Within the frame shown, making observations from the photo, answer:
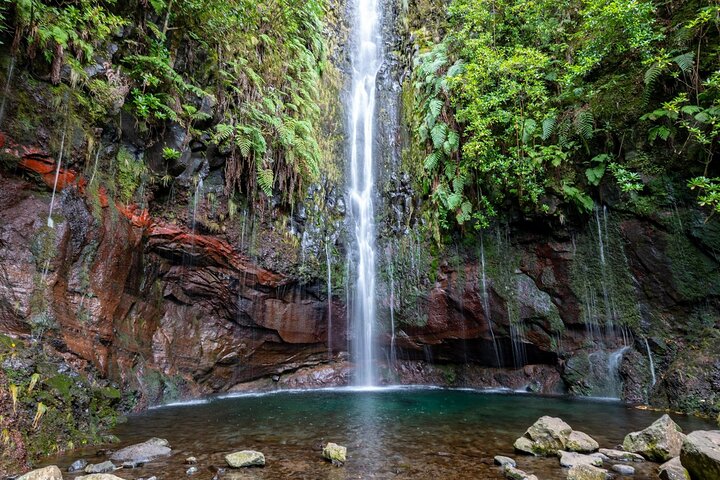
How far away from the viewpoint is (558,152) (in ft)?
33.5

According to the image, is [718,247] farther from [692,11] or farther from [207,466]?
[207,466]

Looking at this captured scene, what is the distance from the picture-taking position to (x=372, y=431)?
635 centimetres

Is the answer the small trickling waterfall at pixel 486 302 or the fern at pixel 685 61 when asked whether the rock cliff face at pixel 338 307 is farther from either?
the fern at pixel 685 61

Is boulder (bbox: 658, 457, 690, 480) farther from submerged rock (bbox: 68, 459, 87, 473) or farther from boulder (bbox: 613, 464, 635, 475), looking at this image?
submerged rock (bbox: 68, 459, 87, 473)

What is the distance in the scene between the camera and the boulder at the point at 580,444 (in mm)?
5141

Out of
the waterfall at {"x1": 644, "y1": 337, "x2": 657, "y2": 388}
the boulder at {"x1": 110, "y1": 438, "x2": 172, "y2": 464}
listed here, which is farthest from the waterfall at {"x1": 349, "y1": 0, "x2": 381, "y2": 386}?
the boulder at {"x1": 110, "y1": 438, "x2": 172, "y2": 464}

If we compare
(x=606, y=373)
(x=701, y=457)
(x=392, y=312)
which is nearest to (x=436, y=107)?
(x=392, y=312)

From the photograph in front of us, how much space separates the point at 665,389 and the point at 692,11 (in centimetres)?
838

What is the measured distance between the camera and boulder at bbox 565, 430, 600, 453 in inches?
202

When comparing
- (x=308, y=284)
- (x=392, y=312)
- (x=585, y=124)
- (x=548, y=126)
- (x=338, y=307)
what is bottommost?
(x=392, y=312)

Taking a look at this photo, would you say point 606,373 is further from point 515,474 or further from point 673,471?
point 515,474

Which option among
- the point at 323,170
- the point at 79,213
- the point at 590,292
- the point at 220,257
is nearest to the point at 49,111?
the point at 79,213

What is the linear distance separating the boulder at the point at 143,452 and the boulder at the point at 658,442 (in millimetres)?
6093

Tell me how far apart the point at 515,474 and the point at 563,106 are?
9850mm
